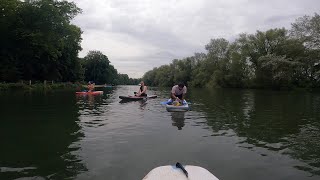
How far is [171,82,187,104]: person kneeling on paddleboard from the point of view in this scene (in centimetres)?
1900

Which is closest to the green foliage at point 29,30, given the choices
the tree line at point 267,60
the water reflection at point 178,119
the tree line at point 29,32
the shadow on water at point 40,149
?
the tree line at point 29,32

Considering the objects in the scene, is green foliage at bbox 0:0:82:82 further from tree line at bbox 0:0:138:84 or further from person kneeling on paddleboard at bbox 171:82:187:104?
person kneeling on paddleboard at bbox 171:82:187:104

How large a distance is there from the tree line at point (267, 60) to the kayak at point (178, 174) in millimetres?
53605

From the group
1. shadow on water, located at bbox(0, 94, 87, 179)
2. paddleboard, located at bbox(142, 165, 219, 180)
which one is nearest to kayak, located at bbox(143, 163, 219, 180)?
paddleboard, located at bbox(142, 165, 219, 180)

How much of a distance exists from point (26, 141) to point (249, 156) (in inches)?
264

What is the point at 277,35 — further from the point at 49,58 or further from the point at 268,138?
the point at 268,138

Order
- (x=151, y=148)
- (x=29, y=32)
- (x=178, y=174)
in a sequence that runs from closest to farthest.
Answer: (x=178, y=174), (x=151, y=148), (x=29, y=32)

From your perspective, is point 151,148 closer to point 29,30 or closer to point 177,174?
point 177,174

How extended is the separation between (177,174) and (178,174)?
2 centimetres

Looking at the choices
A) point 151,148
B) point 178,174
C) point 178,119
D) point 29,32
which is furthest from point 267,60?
point 178,174

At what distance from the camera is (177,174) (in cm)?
532

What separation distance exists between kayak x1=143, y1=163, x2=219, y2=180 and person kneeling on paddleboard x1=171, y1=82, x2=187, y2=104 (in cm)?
1338

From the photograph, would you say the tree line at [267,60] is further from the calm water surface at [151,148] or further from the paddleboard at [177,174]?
the paddleboard at [177,174]

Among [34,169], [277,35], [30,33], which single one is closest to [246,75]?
[277,35]
